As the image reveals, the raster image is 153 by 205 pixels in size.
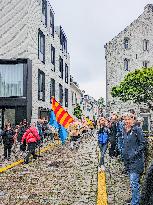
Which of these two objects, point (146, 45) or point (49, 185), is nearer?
point (49, 185)

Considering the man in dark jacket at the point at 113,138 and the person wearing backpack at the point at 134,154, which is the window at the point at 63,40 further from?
the person wearing backpack at the point at 134,154

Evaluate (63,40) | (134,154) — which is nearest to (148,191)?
(134,154)

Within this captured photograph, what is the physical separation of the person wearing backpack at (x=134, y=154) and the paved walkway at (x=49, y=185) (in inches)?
56.3

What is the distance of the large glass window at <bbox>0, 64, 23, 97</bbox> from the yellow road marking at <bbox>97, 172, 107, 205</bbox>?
62.2 feet

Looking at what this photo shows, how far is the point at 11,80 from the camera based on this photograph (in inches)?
1177

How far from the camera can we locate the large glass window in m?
29.6

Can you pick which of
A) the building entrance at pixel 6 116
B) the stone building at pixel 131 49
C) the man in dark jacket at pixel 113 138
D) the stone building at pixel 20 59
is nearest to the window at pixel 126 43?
the stone building at pixel 131 49

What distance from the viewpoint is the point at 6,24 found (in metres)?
30.3

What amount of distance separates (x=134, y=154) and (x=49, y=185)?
3.83 meters

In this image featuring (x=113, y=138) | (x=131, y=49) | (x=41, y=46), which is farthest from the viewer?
(x=131, y=49)

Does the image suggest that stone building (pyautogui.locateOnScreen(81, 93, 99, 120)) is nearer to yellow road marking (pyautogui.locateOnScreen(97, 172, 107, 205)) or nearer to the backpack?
the backpack

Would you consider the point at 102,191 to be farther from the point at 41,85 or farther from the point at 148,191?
the point at 41,85

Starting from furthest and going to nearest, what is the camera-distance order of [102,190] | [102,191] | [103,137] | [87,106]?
[87,106], [103,137], [102,190], [102,191]

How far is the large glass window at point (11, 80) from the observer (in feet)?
97.1
